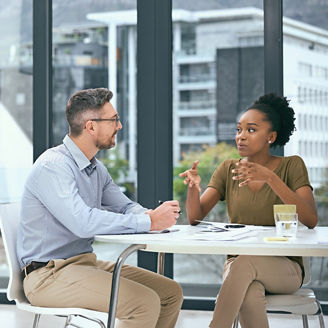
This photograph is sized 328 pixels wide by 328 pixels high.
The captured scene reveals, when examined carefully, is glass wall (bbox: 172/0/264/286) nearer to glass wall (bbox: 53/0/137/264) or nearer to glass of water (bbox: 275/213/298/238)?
glass wall (bbox: 53/0/137/264)

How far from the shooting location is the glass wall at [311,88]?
4090 millimetres

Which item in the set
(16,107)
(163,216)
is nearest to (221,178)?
(163,216)

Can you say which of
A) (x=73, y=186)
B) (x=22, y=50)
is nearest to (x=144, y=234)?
(x=73, y=186)

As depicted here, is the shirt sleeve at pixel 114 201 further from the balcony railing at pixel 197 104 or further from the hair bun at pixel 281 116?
the balcony railing at pixel 197 104

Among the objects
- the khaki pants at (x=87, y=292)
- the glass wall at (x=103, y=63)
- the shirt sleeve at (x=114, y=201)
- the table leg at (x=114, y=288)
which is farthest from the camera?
the glass wall at (x=103, y=63)

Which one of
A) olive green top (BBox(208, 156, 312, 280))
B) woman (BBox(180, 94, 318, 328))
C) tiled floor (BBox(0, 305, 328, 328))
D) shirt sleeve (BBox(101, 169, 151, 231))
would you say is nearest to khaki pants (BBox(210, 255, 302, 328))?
woman (BBox(180, 94, 318, 328))

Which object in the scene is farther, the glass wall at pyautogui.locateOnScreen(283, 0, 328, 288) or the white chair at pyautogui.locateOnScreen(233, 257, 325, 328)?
the glass wall at pyautogui.locateOnScreen(283, 0, 328, 288)

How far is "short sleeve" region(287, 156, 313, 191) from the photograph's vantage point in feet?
10.1

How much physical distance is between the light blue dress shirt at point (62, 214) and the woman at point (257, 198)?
17.6 inches

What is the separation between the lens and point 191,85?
14.0 ft

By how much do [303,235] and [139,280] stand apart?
741mm

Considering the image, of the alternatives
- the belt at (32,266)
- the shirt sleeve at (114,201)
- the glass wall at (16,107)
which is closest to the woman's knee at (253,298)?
the shirt sleeve at (114,201)

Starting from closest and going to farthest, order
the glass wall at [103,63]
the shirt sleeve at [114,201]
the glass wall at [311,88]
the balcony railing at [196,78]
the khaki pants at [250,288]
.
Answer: the khaki pants at [250,288]
the shirt sleeve at [114,201]
the glass wall at [311,88]
the balcony railing at [196,78]
the glass wall at [103,63]

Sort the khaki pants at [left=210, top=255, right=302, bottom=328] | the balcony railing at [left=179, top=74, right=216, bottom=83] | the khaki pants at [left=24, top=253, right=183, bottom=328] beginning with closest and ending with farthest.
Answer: the khaki pants at [left=24, top=253, right=183, bottom=328], the khaki pants at [left=210, top=255, right=302, bottom=328], the balcony railing at [left=179, top=74, right=216, bottom=83]
